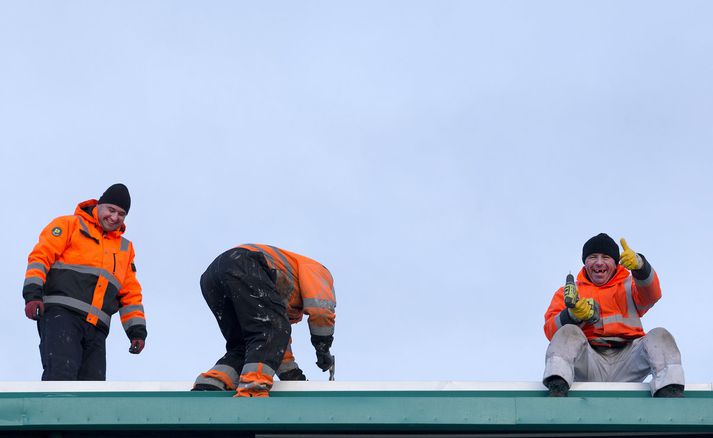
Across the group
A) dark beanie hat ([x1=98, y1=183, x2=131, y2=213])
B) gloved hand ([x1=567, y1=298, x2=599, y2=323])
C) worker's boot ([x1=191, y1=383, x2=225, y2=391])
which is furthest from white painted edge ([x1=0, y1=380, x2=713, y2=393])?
dark beanie hat ([x1=98, y1=183, x2=131, y2=213])

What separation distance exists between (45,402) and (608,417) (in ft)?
9.76

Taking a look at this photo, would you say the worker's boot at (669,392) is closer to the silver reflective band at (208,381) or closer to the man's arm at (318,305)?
the man's arm at (318,305)

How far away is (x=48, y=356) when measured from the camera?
26.0 feet

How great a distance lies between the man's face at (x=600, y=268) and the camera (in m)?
7.55

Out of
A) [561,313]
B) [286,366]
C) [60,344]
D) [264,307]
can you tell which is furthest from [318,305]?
[60,344]

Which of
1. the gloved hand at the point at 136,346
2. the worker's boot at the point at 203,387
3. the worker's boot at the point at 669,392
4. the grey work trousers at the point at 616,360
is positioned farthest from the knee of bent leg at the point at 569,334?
the gloved hand at the point at 136,346

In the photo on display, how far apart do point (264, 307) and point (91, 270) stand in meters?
2.20

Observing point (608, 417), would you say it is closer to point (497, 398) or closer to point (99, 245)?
point (497, 398)

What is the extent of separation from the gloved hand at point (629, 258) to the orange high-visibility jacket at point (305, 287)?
5.89 ft

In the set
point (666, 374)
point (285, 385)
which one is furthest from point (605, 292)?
point (285, 385)

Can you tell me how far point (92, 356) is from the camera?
8.29 metres

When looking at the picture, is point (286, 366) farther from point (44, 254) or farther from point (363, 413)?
point (44, 254)

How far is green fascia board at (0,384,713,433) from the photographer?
19.1 feet

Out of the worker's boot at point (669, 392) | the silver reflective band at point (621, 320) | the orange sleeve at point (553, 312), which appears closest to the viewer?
the worker's boot at point (669, 392)
